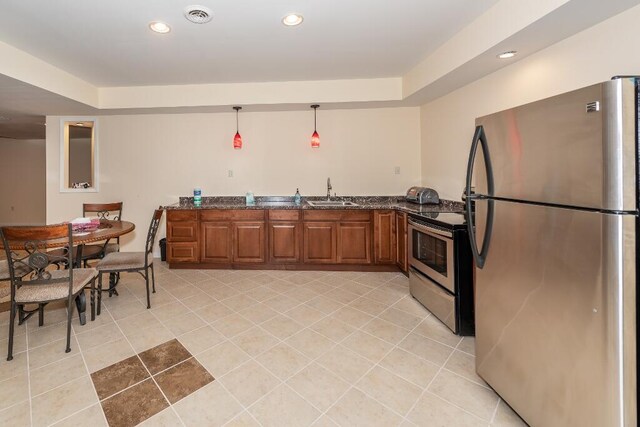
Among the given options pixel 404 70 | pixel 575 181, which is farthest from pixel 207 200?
pixel 575 181

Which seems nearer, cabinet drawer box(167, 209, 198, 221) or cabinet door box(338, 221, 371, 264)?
cabinet door box(338, 221, 371, 264)

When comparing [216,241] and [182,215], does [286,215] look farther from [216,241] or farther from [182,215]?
[182,215]

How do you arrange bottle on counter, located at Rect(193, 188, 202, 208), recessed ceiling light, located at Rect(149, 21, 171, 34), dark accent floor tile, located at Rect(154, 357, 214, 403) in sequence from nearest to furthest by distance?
dark accent floor tile, located at Rect(154, 357, 214, 403) < recessed ceiling light, located at Rect(149, 21, 171, 34) < bottle on counter, located at Rect(193, 188, 202, 208)

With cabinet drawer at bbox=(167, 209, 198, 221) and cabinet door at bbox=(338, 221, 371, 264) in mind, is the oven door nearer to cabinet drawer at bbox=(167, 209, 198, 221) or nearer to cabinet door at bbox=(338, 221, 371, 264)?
cabinet door at bbox=(338, 221, 371, 264)

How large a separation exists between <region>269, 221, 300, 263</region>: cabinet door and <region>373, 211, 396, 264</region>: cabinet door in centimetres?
98

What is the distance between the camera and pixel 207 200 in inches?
168

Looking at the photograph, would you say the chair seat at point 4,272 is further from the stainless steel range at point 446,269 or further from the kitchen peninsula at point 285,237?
the stainless steel range at point 446,269

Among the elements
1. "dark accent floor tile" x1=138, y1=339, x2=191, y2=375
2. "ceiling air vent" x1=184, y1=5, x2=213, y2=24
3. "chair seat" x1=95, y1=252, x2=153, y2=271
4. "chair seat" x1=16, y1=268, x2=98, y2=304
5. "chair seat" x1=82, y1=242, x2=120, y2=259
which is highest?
"ceiling air vent" x1=184, y1=5, x2=213, y2=24

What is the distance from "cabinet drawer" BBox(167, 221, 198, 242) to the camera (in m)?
3.72

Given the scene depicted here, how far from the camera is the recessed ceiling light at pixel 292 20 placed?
2.20m

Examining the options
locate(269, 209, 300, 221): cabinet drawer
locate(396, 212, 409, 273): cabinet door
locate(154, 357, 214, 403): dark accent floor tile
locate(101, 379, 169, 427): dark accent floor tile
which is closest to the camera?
locate(101, 379, 169, 427): dark accent floor tile

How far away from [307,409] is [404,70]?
11.3 feet

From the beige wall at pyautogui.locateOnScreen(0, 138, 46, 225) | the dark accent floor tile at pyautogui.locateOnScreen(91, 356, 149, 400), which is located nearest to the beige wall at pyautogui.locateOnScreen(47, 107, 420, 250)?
the dark accent floor tile at pyautogui.locateOnScreen(91, 356, 149, 400)

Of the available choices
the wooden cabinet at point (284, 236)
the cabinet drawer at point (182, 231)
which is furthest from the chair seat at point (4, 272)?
the wooden cabinet at point (284, 236)
